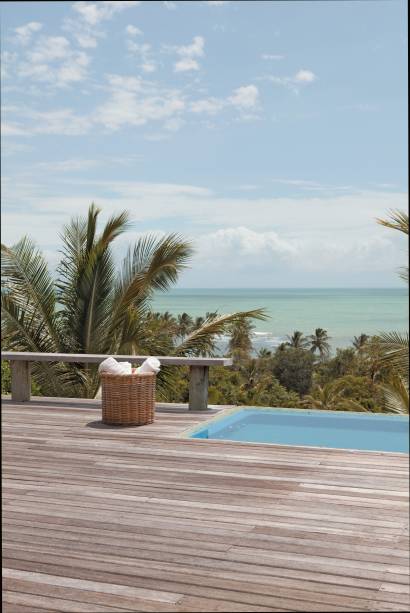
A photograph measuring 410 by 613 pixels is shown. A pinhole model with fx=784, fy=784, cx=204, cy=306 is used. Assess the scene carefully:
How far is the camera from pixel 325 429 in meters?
6.17

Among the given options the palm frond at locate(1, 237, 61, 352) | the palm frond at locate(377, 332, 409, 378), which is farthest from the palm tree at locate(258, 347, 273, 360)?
the palm frond at locate(377, 332, 409, 378)

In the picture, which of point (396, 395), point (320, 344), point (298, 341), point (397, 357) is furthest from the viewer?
point (320, 344)

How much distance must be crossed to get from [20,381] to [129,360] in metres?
0.87

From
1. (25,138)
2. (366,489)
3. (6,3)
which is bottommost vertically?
(366,489)

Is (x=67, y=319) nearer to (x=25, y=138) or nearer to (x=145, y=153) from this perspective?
(x=25, y=138)

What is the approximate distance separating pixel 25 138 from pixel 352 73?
23.4 m

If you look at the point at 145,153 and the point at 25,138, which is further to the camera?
the point at 145,153

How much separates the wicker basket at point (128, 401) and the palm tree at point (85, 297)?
283 centimetres

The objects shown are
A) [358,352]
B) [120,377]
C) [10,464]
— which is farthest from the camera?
[358,352]

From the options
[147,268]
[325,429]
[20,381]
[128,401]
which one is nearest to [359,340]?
[147,268]

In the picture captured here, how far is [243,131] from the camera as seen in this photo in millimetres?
49250

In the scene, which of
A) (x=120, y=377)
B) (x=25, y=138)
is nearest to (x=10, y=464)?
(x=120, y=377)

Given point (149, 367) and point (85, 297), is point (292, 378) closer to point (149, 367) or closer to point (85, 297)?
point (85, 297)

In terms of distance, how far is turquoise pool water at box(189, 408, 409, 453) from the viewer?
19.0 feet
